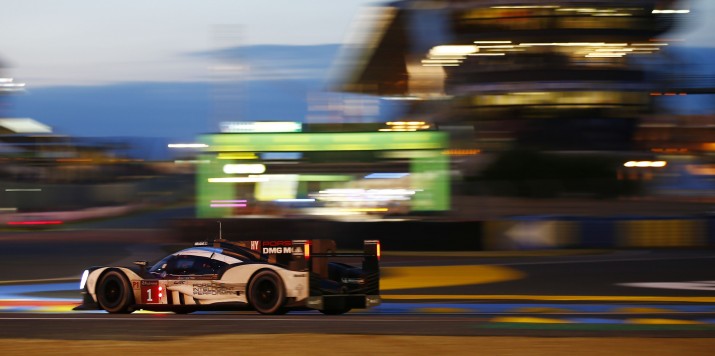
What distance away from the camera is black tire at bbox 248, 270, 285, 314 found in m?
11.4

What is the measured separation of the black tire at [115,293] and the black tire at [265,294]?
5.39 feet

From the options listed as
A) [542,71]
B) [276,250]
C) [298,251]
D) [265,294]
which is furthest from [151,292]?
[542,71]

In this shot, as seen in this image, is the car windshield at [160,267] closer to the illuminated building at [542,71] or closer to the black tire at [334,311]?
the black tire at [334,311]

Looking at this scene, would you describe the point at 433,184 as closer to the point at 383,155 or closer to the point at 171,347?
the point at 383,155

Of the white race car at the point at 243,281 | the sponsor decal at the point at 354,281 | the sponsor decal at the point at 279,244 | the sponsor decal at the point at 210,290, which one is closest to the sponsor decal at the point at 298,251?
the white race car at the point at 243,281

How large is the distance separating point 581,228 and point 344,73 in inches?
1025

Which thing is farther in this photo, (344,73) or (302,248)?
(344,73)

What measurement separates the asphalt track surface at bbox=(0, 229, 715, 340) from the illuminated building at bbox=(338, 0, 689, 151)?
26.1 meters

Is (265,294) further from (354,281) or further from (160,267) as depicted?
(160,267)

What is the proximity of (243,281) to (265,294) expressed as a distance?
0.30 meters

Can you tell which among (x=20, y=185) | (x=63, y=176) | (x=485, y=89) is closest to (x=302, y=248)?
(x=485, y=89)

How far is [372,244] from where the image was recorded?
12.1 meters

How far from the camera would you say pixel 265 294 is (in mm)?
11547

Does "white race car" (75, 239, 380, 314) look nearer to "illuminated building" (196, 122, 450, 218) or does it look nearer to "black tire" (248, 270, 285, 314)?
"black tire" (248, 270, 285, 314)
